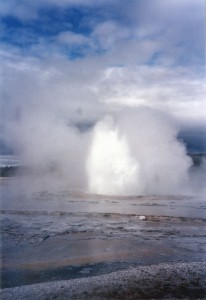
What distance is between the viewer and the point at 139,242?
34.9ft

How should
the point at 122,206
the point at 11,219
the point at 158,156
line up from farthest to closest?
the point at 158,156, the point at 122,206, the point at 11,219

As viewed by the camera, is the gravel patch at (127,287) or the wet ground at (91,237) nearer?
the gravel patch at (127,287)

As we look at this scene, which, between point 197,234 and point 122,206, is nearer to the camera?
point 197,234

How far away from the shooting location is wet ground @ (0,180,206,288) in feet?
26.8

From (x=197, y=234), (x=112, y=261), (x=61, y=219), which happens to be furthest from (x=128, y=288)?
(x=61, y=219)

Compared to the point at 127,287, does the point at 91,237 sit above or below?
above

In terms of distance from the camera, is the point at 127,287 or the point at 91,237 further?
the point at 91,237

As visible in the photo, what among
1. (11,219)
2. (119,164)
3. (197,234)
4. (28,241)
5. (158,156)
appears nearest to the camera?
(28,241)

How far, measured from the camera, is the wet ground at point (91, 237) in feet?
26.8

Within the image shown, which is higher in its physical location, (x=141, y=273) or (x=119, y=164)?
(x=119, y=164)

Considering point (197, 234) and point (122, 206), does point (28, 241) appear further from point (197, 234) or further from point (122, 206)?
point (122, 206)

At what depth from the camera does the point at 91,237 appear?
11180 millimetres

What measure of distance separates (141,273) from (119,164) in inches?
757

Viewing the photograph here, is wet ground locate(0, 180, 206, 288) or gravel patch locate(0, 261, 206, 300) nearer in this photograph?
gravel patch locate(0, 261, 206, 300)
